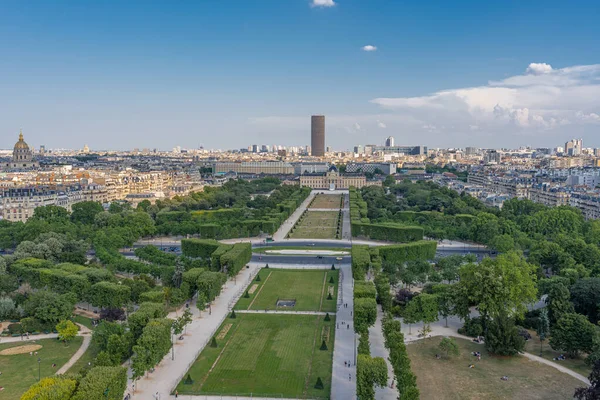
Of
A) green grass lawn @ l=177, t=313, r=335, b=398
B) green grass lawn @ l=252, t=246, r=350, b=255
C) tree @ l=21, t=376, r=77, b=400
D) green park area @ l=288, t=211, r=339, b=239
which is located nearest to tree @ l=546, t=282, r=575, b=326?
green grass lawn @ l=177, t=313, r=335, b=398

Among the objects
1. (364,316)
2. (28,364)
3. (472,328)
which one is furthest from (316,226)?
(28,364)

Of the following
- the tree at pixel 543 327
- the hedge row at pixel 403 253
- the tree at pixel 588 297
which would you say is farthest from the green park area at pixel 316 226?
the tree at pixel 543 327

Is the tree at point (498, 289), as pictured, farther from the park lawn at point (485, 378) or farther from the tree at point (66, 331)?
the tree at point (66, 331)

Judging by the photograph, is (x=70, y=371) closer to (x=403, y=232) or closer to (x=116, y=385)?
(x=116, y=385)

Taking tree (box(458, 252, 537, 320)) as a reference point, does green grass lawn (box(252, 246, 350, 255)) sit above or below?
below

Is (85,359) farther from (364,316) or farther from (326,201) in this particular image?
(326,201)

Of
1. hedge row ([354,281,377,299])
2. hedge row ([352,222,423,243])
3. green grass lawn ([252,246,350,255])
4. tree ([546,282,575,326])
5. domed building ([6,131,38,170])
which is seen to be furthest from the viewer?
domed building ([6,131,38,170])

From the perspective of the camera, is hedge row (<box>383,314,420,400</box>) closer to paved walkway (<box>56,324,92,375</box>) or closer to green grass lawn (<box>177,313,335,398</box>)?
green grass lawn (<box>177,313,335,398</box>)
